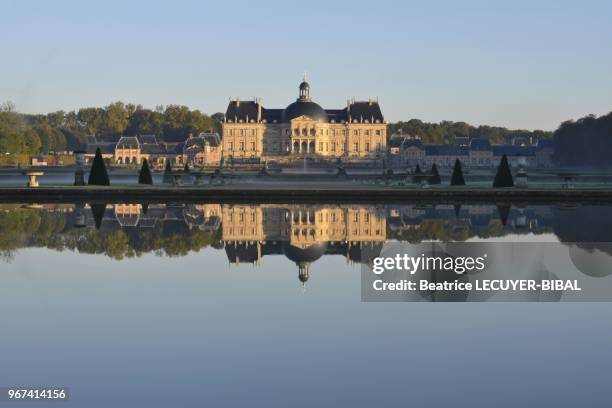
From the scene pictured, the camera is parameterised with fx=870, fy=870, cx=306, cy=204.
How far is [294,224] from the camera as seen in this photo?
17359 mm

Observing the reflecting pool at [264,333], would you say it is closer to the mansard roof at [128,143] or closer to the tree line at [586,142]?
the tree line at [586,142]

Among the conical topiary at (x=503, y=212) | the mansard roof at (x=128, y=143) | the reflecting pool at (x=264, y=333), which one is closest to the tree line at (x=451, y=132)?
the mansard roof at (x=128, y=143)

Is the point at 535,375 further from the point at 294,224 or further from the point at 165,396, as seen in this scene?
the point at 294,224

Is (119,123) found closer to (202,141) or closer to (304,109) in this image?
(202,141)

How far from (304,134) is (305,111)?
102 inches

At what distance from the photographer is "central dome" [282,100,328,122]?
97375 millimetres

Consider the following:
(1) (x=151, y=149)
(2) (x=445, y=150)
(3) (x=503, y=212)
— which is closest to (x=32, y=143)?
(1) (x=151, y=149)

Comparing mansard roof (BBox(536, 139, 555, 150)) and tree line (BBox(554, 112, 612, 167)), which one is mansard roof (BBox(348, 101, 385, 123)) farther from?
tree line (BBox(554, 112, 612, 167))

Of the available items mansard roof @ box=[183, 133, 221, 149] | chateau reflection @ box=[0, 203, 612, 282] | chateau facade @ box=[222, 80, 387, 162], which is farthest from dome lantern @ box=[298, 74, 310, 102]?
chateau reflection @ box=[0, 203, 612, 282]

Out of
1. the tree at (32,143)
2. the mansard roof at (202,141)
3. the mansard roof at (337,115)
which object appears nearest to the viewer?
the tree at (32,143)

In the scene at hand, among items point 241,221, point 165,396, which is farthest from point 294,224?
point 165,396

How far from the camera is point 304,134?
3858 inches

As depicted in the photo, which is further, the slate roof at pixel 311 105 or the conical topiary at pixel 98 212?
the slate roof at pixel 311 105

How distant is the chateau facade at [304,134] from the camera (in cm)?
9856
